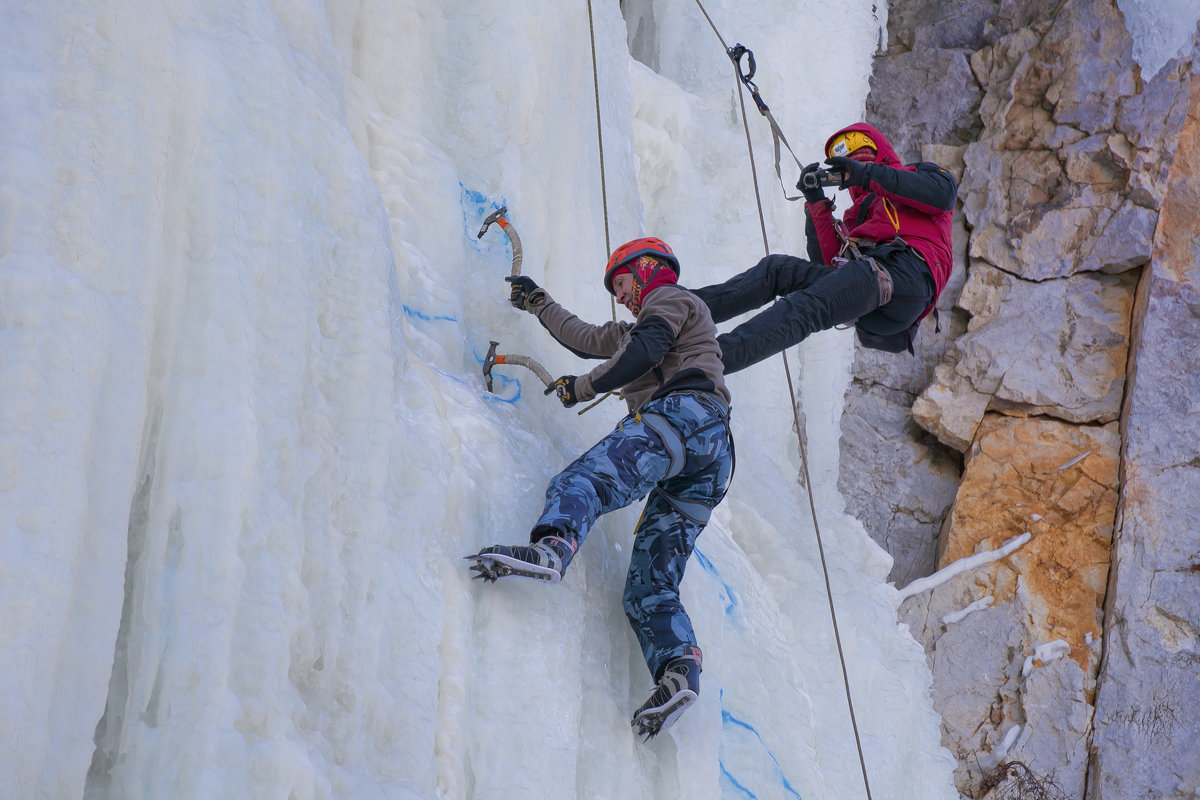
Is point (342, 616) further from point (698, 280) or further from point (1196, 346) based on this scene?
point (1196, 346)

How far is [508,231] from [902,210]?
57.9 inches

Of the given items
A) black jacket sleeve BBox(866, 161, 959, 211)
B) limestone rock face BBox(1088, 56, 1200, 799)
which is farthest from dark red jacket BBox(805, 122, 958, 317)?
limestone rock face BBox(1088, 56, 1200, 799)

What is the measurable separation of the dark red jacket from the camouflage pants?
1.18m

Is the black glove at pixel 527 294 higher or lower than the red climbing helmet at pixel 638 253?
lower

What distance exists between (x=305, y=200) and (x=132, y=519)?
2.85 feet

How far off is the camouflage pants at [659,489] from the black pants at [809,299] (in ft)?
1.71

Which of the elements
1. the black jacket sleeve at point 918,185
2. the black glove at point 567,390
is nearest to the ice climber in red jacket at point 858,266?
the black jacket sleeve at point 918,185

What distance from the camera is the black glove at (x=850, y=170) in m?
3.59

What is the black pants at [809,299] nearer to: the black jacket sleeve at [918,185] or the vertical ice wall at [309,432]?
the black jacket sleeve at [918,185]

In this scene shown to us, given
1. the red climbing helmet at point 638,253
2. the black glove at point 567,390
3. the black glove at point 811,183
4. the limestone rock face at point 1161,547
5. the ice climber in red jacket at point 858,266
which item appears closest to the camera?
the black glove at point 567,390

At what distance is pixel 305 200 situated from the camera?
2.46 meters

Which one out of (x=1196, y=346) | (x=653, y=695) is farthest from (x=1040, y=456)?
(x=653, y=695)

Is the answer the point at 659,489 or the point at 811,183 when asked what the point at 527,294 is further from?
the point at 811,183

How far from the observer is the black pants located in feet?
11.6
